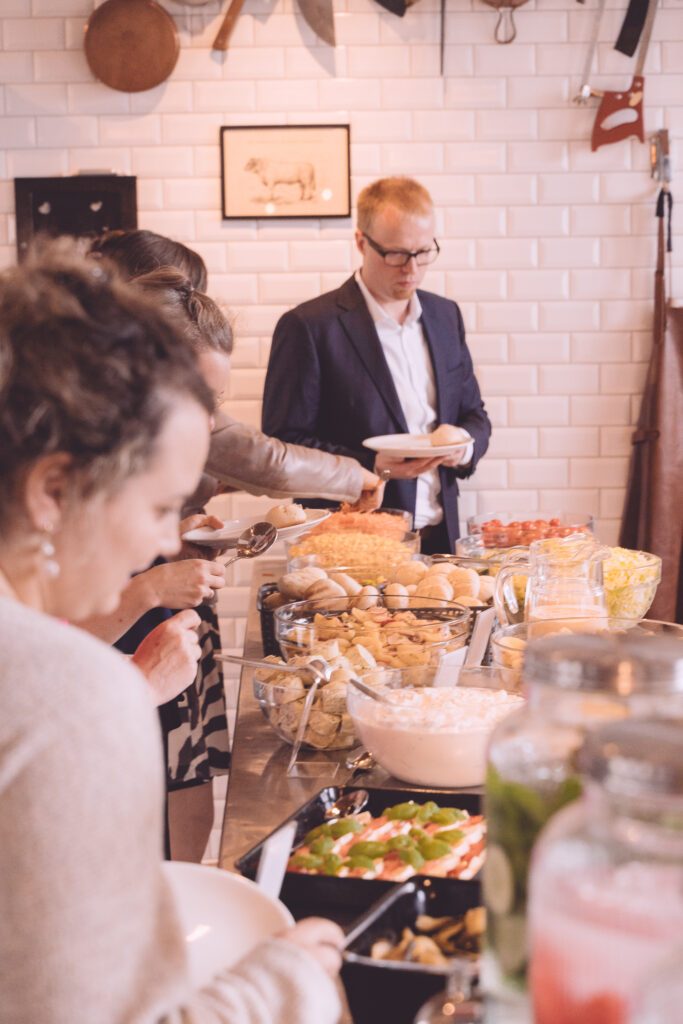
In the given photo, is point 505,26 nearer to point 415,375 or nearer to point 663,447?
point 415,375

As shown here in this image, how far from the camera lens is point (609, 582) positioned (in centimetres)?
235

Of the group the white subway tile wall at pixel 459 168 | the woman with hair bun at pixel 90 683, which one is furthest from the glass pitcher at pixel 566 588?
the white subway tile wall at pixel 459 168

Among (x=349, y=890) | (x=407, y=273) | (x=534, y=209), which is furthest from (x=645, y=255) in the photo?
(x=349, y=890)

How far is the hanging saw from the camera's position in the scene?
4738mm

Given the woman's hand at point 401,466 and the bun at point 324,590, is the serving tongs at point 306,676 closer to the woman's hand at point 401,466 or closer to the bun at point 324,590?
the bun at point 324,590

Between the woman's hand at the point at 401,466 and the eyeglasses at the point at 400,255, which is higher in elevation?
the eyeglasses at the point at 400,255

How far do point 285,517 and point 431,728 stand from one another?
1.30 meters

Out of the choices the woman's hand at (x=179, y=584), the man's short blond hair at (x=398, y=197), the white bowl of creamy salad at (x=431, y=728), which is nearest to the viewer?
the white bowl of creamy salad at (x=431, y=728)

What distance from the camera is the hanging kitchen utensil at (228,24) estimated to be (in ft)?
15.1

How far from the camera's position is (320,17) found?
469cm

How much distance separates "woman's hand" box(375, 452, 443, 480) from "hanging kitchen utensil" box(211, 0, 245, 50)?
78.5 inches

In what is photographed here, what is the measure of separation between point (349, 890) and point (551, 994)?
535 millimetres

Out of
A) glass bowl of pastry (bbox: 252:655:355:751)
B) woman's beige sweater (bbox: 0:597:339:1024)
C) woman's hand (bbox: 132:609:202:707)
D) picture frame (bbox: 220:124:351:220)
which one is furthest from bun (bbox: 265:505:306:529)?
picture frame (bbox: 220:124:351:220)

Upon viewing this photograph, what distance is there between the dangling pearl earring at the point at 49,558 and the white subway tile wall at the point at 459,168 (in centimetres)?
→ 371
